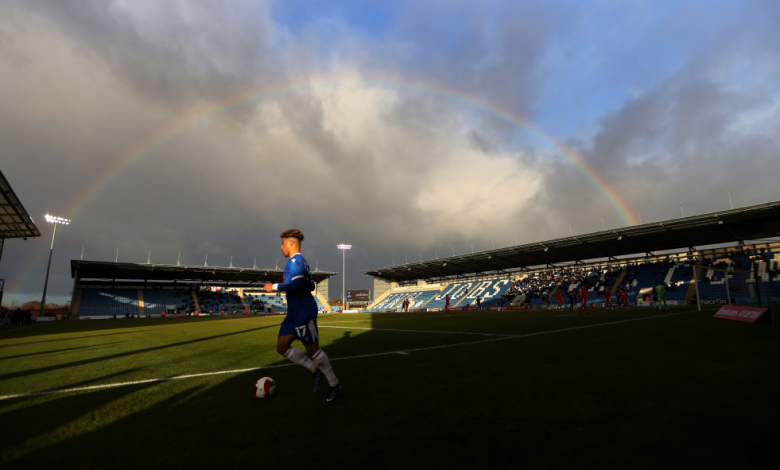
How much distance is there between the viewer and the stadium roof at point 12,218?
23827mm

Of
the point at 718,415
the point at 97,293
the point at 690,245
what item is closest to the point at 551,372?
the point at 718,415

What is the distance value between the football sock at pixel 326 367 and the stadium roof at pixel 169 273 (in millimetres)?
59432

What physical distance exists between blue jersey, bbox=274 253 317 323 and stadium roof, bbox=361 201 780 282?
41060 millimetres

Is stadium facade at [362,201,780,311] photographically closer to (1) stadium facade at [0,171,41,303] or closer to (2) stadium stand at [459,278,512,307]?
(2) stadium stand at [459,278,512,307]

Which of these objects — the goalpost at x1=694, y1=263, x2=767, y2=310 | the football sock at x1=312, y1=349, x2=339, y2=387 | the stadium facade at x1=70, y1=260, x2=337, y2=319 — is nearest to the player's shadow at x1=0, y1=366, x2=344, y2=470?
the football sock at x1=312, y1=349, x2=339, y2=387

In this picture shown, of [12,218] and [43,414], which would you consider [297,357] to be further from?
[12,218]

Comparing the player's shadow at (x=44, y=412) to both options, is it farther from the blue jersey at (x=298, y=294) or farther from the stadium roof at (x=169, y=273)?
the stadium roof at (x=169, y=273)

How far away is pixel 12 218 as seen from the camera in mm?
27062

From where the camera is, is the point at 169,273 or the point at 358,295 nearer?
the point at 169,273

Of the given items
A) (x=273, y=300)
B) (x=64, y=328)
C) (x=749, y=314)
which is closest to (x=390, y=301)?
(x=273, y=300)

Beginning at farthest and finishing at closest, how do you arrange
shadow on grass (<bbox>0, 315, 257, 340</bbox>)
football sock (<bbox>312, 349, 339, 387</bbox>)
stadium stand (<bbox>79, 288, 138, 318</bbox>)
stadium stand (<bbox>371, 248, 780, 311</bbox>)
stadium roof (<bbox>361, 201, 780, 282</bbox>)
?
stadium stand (<bbox>79, 288, 138, 318</bbox>)
stadium roof (<bbox>361, 201, 780, 282</bbox>)
stadium stand (<bbox>371, 248, 780, 311</bbox>)
shadow on grass (<bbox>0, 315, 257, 340</bbox>)
football sock (<bbox>312, 349, 339, 387</bbox>)

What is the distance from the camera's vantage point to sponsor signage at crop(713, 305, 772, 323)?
9724 millimetres

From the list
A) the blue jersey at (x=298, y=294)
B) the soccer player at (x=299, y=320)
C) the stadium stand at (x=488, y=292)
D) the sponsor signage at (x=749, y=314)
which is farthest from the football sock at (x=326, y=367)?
the stadium stand at (x=488, y=292)

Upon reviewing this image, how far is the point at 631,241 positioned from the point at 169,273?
69.4m
